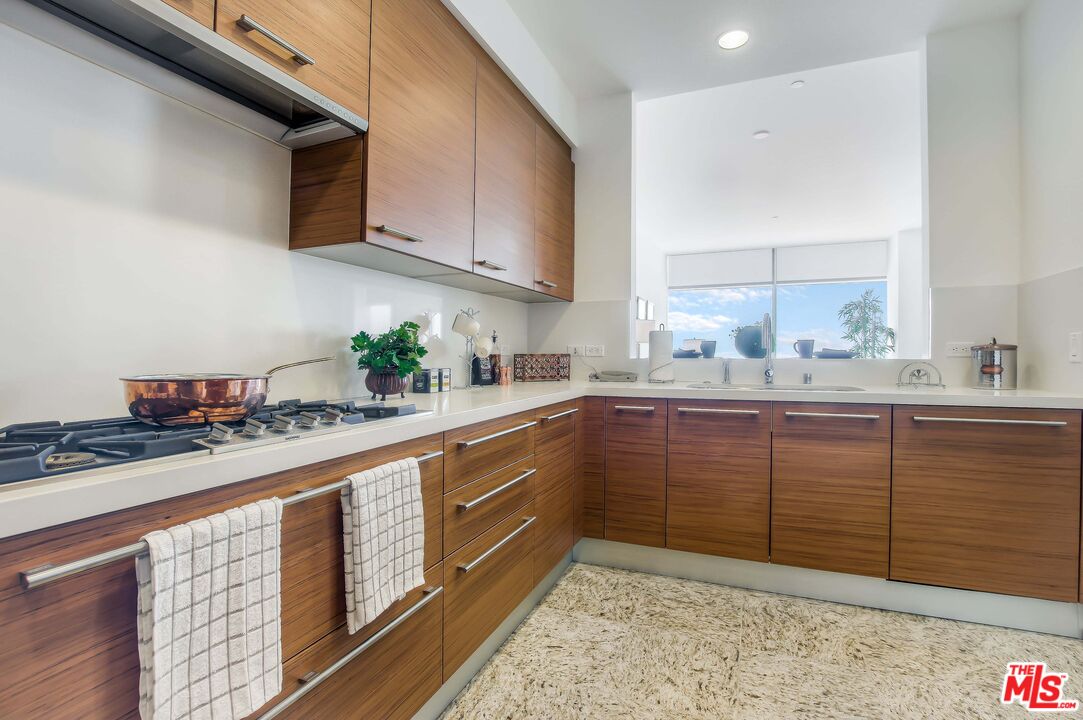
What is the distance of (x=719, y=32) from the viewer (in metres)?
2.43

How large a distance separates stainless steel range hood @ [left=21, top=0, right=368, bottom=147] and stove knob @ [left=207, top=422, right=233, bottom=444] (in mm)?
816

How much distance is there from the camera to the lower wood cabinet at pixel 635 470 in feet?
7.72

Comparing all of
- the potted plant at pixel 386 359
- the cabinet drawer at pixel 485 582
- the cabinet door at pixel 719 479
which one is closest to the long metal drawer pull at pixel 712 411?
the cabinet door at pixel 719 479

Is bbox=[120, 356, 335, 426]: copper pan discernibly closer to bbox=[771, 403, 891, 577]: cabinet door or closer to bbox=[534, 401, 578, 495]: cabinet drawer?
bbox=[534, 401, 578, 495]: cabinet drawer

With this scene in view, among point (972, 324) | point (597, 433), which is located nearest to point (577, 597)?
point (597, 433)

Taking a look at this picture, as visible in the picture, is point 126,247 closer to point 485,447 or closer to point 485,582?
point 485,447

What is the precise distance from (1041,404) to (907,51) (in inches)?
76.9

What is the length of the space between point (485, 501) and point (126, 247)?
1.17 m

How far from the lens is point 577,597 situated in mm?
2174

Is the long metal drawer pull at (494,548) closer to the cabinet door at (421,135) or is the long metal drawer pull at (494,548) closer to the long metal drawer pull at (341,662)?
the long metal drawer pull at (341,662)

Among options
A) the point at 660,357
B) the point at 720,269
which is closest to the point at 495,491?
the point at 660,357

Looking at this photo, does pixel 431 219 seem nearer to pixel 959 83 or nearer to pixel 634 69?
pixel 634 69

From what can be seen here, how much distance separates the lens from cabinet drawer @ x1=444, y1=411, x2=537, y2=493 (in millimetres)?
1415

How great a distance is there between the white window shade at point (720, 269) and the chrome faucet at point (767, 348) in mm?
5890
